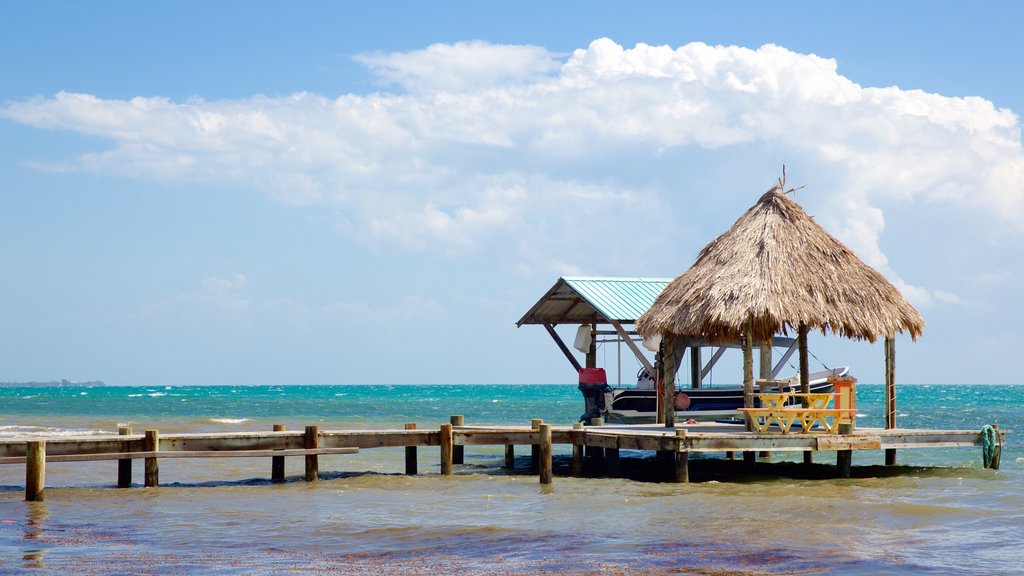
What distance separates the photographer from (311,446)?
18984 mm

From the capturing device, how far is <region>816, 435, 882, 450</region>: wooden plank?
18.8 metres

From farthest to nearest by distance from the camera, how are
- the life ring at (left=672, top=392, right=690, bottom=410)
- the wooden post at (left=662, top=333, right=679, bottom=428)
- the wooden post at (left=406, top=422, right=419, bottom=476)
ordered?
the life ring at (left=672, top=392, right=690, bottom=410), the wooden post at (left=406, top=422, right=419, bottom=476), the wooden post at (left=662, top=333, right=679, bottom=428)

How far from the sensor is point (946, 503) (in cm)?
1803

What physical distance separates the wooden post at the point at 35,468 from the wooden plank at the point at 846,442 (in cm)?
1252

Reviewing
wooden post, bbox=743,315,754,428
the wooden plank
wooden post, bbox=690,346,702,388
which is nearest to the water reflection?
wooden post, bbox=743,315,754,428

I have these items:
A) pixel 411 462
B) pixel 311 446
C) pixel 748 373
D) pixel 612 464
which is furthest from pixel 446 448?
pixel 748 373

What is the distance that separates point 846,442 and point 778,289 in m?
2.86

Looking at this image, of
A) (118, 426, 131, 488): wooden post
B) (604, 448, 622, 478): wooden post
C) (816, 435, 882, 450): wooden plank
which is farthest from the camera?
(604, 448, 622, 478): wooden post

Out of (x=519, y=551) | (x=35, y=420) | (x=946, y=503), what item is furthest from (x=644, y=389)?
(x=35, y=420)

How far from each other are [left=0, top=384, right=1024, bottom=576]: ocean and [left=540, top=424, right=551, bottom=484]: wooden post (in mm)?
265

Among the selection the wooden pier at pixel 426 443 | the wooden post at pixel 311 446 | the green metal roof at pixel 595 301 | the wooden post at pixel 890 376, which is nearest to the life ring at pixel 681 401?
the green metal roof at pixel 595 301

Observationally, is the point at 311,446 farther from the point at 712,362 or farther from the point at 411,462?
the point at 712,362

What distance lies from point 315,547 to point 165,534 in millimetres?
2282

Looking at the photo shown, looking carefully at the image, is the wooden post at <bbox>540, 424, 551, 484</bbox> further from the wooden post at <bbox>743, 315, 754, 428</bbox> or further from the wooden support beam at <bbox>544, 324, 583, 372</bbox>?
the wooden support beam at <bbox>544, 324, 583, 372</bbox>
